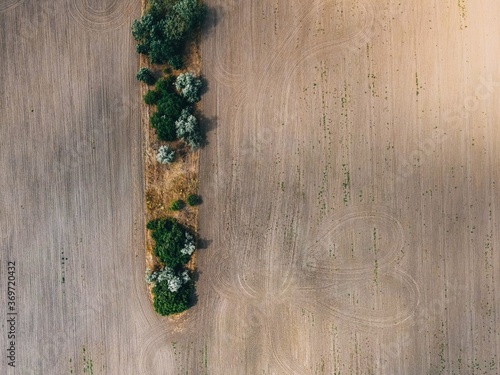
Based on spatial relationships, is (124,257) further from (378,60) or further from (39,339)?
(378,60)

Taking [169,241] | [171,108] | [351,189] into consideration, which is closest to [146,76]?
[171,108]

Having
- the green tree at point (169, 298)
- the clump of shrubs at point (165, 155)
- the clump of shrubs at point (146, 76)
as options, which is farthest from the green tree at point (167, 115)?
the green tree at point (169, 298)

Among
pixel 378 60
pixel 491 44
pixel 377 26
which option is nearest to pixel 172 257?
pixel 378 60

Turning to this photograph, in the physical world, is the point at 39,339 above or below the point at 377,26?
below

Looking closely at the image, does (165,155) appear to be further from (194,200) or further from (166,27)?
(166,27)

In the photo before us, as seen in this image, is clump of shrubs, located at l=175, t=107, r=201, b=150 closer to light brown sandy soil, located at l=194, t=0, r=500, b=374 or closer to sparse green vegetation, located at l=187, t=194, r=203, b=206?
light brown sandy soil, located at l=194, t=0, r=500, b=374
